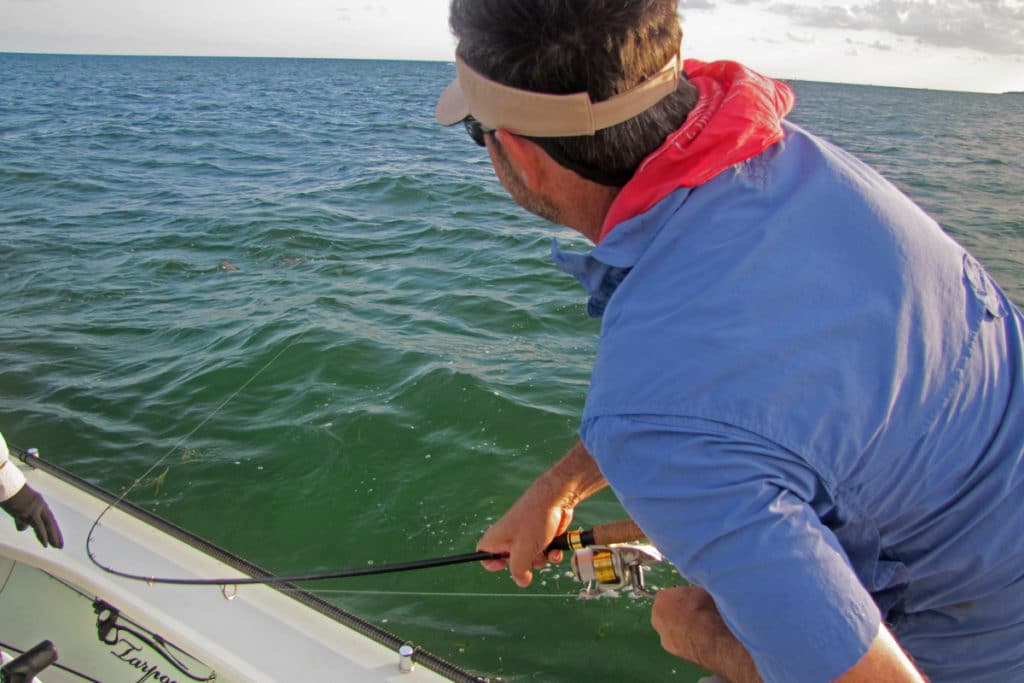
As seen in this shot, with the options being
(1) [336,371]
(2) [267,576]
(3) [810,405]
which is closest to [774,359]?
(3) [810,405]

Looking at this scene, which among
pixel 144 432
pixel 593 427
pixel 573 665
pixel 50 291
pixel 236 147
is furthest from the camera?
pixel 236 147

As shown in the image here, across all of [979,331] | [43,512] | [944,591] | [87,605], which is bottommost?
[87,605]

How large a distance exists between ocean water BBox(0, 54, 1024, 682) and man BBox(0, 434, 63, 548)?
0.72 feet

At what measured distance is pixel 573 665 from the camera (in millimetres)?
3740

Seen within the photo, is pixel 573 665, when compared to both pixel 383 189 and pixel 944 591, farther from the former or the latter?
pixel 383 189

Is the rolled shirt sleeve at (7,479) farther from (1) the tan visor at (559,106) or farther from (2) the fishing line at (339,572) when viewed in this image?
(1) the tan visor at (559,106)

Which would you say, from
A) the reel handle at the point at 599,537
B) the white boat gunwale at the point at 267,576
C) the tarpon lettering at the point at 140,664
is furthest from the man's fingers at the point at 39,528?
the reel handle at the point at 599,537

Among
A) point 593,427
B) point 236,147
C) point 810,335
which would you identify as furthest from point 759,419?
point 236,147

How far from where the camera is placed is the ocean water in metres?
4.21

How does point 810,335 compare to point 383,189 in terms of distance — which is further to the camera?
point 383,189

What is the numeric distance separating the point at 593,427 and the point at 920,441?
50cm

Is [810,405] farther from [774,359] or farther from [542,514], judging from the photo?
[542,514]

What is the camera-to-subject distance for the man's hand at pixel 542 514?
6.81ft

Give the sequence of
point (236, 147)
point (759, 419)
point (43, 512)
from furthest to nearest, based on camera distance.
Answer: point (236, 147) → point (43, 512) → point (759, 419)
